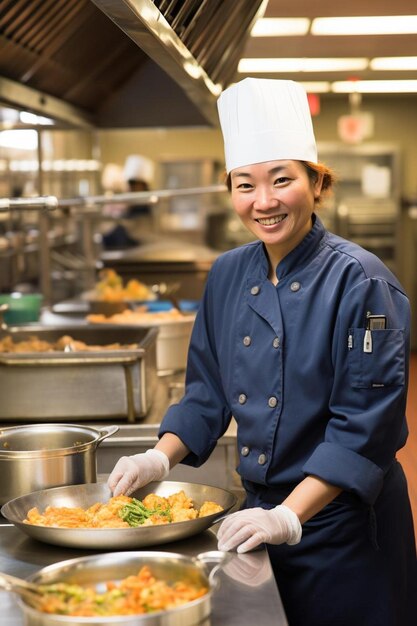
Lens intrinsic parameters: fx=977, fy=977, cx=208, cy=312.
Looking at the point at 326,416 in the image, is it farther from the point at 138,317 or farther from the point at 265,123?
the point at 138,317

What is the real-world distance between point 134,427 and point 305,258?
2.79 ft

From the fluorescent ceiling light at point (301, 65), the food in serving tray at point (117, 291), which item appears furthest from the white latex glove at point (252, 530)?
the fluorescent ceiling light at point (301, 65)

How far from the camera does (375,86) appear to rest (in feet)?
A: 36.3

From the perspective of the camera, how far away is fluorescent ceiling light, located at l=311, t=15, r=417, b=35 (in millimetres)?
6859

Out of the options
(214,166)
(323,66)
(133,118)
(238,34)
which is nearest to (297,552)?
(238,34)

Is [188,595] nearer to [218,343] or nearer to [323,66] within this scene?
[218,343]

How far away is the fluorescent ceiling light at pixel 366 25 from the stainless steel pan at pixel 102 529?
5.47 m

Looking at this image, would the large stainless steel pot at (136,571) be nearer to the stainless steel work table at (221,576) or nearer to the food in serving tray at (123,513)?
the stainless steel work table at (221,576)

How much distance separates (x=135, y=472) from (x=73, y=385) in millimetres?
844

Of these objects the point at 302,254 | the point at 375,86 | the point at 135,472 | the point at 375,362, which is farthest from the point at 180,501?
the point at 375,86

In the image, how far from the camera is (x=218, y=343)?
2.16 meters

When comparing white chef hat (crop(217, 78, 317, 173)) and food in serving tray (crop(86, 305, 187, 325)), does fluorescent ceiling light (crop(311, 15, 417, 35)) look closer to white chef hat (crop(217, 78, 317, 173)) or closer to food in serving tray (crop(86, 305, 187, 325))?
food in serving tray (crop(86, 305, 187, 325))

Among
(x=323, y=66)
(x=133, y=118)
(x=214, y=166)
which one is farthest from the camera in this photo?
(x=214, y=166)

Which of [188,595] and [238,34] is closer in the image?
[188,595]
